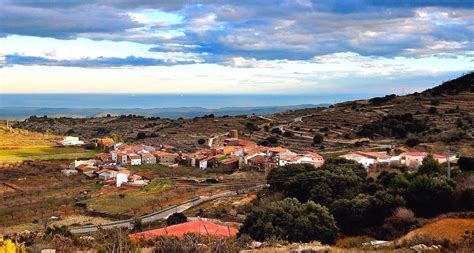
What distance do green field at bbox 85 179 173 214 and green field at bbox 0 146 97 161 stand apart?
18.8m

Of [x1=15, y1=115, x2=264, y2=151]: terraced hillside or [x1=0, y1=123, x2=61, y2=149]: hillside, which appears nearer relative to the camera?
[x1=0, y1=123, x2=61, y2=149]: hillside

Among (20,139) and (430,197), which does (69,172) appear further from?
(430,197)

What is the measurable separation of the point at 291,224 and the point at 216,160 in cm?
2958

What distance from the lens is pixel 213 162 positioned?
1802 inches

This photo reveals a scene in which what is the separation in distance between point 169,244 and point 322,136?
49.7 metres

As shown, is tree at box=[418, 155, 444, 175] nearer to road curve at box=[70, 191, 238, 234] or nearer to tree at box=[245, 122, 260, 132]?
road curve at box=[70, 191, 238, 234]

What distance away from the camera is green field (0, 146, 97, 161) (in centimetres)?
5156

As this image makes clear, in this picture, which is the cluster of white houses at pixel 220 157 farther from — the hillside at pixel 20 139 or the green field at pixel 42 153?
the hillside at pixel 20 139

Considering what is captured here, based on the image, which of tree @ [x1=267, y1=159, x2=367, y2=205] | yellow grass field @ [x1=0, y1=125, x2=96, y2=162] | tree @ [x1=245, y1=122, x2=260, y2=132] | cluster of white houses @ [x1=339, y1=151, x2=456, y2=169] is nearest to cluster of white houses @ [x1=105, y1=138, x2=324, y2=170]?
cluster of white houses @ [x1=339, y1=151, x2=456, y2=169]

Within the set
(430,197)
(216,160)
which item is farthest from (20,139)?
(430,197)

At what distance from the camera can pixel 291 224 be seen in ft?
53.9

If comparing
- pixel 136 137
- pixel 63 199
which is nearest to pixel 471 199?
pixel 63 199

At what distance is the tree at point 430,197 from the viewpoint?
19750 mm

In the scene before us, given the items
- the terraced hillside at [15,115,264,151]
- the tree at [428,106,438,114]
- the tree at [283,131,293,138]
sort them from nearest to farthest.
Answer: the tree at [283,131,293,138] → the tree at [428,106,438,114] → the terraced hillside at [15,115,264,151]
